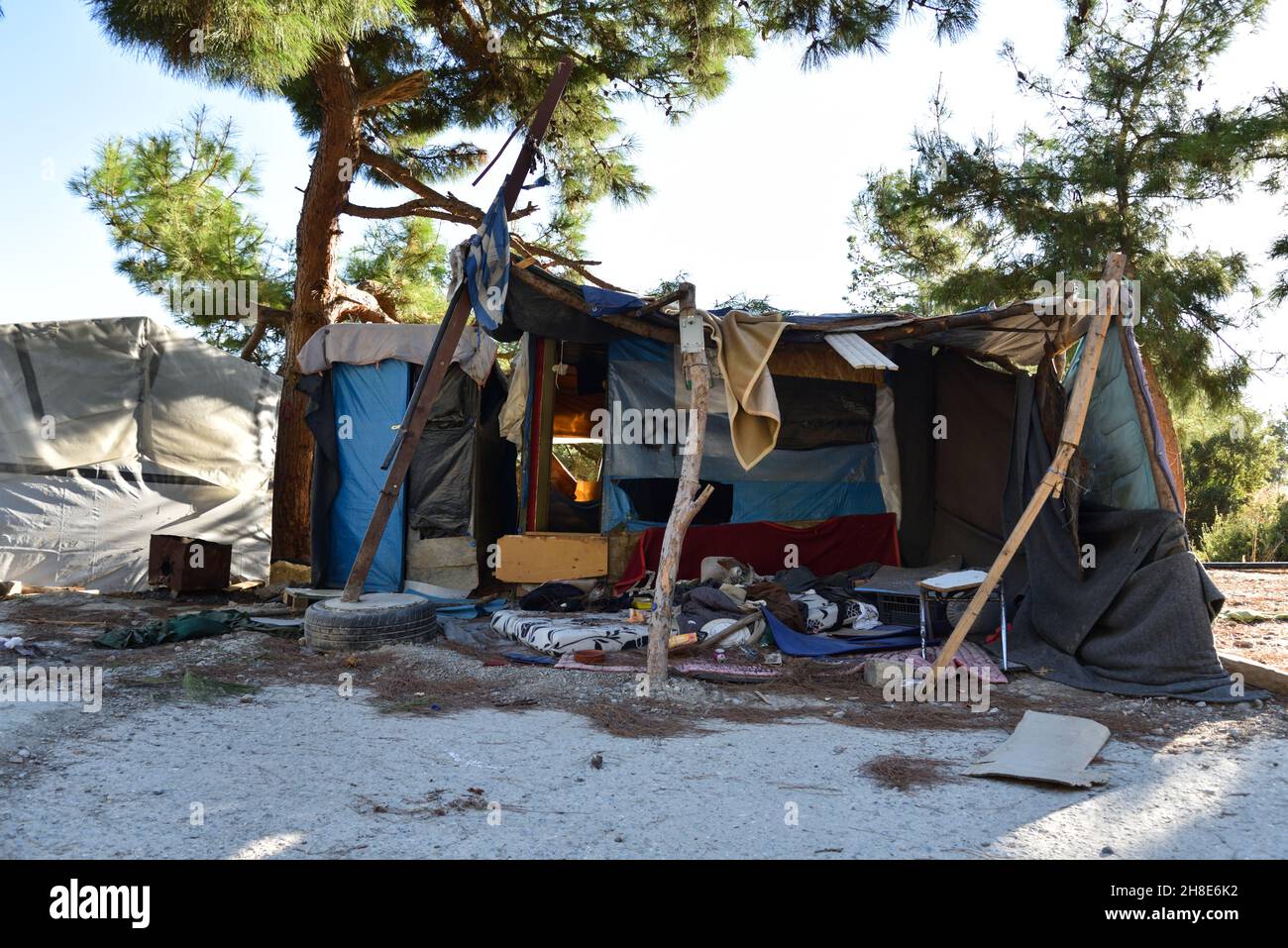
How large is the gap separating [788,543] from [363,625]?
150 inches

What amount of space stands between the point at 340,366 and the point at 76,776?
548 cm

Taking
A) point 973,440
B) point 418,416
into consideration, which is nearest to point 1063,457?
point 973,440

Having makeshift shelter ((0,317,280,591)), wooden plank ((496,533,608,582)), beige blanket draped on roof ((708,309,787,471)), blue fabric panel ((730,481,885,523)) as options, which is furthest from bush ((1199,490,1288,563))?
makeshift shelter ((0,317,280,591))

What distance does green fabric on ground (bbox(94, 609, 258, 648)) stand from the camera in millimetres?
5699

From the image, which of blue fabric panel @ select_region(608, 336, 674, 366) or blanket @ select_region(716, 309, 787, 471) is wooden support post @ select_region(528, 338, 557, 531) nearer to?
blue fabric panel @ select_region(608, 336, 674, 366)

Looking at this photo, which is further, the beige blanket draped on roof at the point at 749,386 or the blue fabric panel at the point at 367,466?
the blue fabric panel at the point at 367,466

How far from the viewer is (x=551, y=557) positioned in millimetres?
7520

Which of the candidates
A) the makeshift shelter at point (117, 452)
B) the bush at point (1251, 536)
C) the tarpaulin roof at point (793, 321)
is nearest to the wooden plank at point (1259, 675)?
the tarpaulin roof at point (793, 321)

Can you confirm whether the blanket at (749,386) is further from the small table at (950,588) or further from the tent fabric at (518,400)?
the tent fabric at (518,400)

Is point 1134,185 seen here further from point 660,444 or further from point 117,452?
point 117,452

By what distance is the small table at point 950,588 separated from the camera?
17.8ft

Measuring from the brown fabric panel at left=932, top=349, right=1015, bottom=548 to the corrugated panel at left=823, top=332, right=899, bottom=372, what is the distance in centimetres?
156

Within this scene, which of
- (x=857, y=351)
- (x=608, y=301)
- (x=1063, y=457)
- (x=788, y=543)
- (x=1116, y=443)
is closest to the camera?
(x=1063, y=457)

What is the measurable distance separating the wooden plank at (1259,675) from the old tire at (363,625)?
4.97 meters
